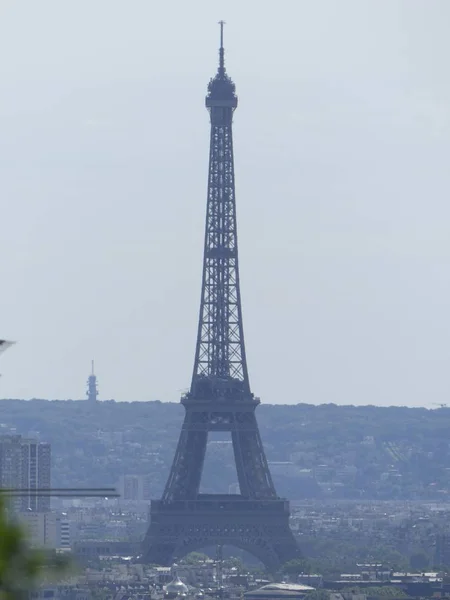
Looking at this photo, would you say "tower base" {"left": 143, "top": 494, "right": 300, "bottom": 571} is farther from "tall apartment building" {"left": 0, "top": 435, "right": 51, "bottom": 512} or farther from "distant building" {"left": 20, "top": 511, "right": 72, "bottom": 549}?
"tall apartment building" {"left": 0, "top": 435, "right": 51, "bottom": 512}

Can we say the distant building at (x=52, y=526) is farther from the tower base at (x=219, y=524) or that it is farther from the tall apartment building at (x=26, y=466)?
the tower base at (x=219, y=524)

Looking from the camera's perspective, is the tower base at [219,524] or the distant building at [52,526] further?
the distant building at [52,526]

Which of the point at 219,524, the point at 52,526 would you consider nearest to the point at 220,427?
the point at 219,524

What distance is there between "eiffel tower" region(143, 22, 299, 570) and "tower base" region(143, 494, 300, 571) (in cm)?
3

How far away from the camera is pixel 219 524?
93875mm

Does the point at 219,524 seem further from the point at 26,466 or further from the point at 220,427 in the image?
the point at 26,466

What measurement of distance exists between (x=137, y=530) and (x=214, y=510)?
185 feet

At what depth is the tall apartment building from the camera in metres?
120

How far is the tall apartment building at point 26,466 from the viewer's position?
120 m

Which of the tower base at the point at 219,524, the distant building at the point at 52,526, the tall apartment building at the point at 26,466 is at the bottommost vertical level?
the tower base at the point at 219,524

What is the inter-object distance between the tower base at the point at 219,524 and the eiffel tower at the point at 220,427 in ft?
0.11

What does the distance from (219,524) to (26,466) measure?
3337 cm

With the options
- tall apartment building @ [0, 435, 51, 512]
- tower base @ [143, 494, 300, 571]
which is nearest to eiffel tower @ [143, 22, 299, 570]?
tower base @ [143, 494, 300, 571]

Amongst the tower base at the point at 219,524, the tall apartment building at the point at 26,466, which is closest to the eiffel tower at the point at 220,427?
the tower base at the point at 219,524
